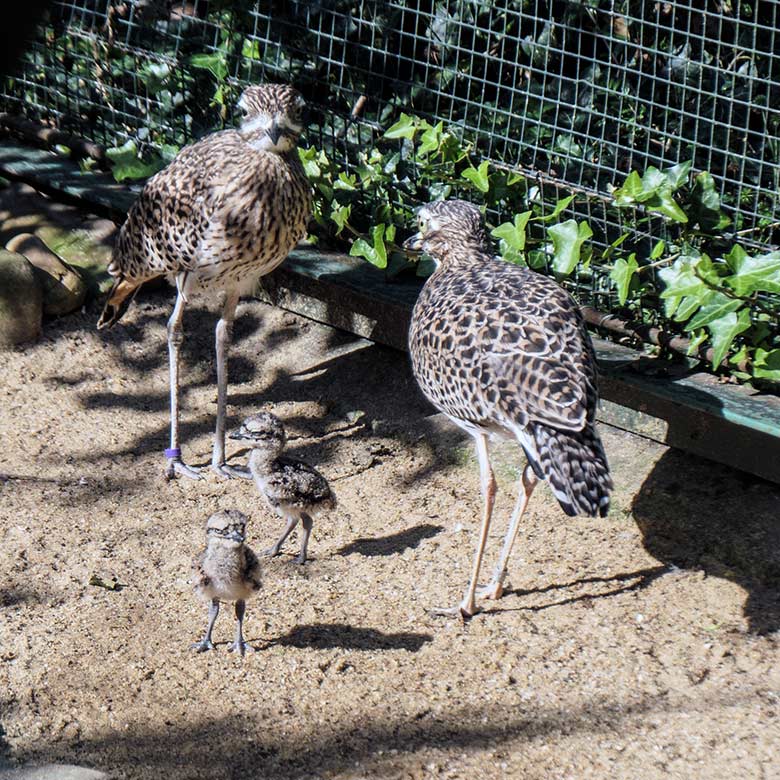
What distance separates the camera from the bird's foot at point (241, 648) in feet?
13.3

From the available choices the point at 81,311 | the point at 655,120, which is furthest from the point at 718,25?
the point at 81,311

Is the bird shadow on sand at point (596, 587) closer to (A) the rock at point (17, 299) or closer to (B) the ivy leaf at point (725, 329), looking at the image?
(B) the ivy leaf at point (725, 329)

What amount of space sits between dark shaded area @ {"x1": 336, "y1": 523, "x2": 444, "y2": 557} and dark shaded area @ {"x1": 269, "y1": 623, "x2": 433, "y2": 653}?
0.61 metres

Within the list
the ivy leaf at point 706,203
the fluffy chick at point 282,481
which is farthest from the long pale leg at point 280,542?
the ivy leaf at point 706,203

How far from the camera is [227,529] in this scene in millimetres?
4000

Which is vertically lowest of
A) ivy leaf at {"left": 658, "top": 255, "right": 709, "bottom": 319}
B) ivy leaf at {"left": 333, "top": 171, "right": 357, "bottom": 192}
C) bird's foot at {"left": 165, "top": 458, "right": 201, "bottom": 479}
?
bird's foot at {"left": 165, "top": 458, "right": 201, "bottom": 479}

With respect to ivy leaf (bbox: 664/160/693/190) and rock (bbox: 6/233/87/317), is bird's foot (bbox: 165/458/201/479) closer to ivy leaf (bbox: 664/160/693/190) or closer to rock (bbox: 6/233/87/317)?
rock (bbox: 6/233/87/317)

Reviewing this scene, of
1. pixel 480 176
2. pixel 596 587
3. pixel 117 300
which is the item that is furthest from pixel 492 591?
pixel 117 300

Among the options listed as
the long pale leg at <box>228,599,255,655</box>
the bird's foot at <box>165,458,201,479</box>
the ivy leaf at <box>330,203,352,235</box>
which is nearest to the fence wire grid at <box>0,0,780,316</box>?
the ivy leaf at <box>330,203,352,235</box>

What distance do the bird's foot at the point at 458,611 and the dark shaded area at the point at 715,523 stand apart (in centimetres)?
93

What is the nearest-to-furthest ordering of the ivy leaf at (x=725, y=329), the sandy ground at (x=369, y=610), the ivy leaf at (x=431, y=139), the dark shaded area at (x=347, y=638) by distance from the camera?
the sandy ground at (x=369, y=610) < the dark shaded area at (x=347, y=638) < the ivy leaf at (x=725, y=329) < the ivy leaf at (x=431, y=139)

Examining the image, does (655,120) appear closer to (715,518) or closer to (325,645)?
(715,518)

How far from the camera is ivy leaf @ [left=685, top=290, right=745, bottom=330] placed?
15.4 feet

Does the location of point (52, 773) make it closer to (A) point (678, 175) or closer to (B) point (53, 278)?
(A) point (678, 175)
